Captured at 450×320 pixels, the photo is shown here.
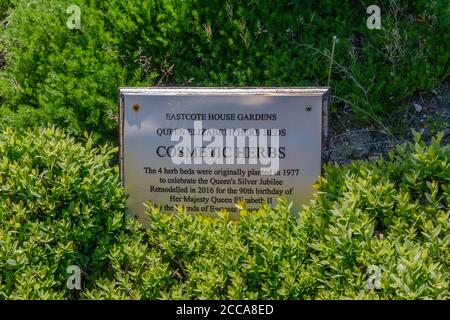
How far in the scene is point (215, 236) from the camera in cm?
398

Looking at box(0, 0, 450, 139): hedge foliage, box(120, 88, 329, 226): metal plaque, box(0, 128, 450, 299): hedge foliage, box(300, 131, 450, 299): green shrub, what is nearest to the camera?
box(300, 131, 450, 299): green shrub

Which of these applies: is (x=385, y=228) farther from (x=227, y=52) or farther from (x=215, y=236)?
(x=227, y=52)

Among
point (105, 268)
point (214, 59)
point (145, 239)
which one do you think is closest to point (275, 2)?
point (214, 59)

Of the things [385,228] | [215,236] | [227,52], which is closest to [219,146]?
[215,236]

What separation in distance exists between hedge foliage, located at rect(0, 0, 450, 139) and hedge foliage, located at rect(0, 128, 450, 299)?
1.15 meters

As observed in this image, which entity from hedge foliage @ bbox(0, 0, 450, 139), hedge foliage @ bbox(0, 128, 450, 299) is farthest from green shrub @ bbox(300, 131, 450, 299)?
hedge foliage @ bbox(0, 0, 450, 139)

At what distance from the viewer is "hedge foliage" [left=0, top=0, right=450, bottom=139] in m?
5.25

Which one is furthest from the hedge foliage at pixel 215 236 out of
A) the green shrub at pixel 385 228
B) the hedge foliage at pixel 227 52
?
the hedge foliage at pixel 227 52

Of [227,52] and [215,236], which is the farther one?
[227,52]

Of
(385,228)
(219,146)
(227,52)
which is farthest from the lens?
(227,52)

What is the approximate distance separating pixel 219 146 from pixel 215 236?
606mm

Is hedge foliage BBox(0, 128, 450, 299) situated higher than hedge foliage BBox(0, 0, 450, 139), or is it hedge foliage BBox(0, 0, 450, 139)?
hedge foliage BBox(0, 0, 450, 139)

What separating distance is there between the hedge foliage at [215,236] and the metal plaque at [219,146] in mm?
205

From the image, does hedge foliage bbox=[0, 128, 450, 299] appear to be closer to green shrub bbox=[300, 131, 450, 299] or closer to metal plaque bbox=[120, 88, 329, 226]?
green shrub bbox=[300, 131, 450, 299]
